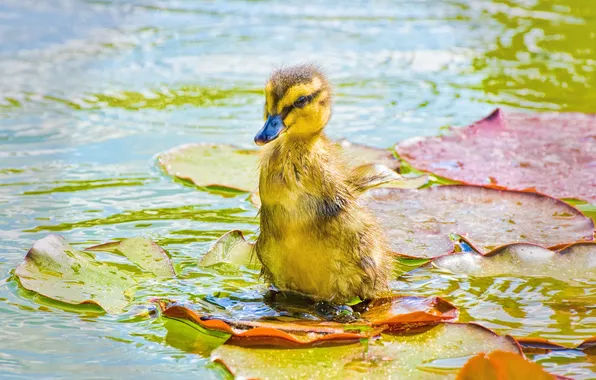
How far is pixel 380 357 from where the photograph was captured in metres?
2.85

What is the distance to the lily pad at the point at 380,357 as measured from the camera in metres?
2.74

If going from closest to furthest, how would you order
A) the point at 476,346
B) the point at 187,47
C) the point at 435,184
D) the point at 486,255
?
the point at 476,346 < the point at 486,255 < the point at 435,184 < the point at 187,47

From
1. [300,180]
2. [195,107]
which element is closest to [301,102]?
[300,180]

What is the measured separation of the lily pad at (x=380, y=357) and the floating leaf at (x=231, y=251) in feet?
2.44

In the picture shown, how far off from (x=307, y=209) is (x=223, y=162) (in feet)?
5.31

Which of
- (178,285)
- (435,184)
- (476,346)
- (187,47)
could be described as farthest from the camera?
(187,47)

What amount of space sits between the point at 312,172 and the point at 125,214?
3.92 ft

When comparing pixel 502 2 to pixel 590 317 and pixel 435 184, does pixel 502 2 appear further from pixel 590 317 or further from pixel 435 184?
pixel 590 317

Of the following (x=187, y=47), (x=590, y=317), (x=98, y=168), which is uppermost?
(x=187, y=47)

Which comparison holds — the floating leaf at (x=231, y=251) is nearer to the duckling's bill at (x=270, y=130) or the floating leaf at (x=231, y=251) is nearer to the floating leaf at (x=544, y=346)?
the duckling's bill at (x=270, y=130)

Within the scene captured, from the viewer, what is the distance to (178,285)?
11.0ft

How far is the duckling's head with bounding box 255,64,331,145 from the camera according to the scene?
3.11m

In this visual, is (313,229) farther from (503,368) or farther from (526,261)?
(526,261)

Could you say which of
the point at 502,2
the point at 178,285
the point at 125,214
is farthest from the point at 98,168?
the point at 502,2
